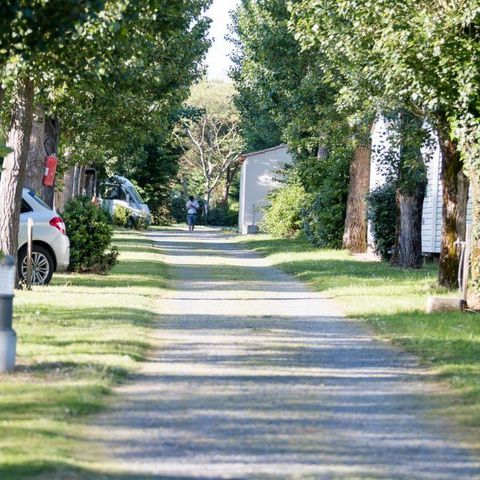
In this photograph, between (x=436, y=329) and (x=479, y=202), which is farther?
(x=479, y=202)

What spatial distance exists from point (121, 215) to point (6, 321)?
50910 mm

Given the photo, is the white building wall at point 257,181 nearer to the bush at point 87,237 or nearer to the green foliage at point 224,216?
the green foliage at point 224,216

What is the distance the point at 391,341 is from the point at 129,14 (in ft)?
16.5

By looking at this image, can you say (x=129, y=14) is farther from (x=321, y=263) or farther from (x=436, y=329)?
(x=321, y=263)

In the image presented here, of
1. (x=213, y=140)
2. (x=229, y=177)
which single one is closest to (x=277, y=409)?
(x=229, y=177)

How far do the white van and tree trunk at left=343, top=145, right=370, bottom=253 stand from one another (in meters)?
25.5

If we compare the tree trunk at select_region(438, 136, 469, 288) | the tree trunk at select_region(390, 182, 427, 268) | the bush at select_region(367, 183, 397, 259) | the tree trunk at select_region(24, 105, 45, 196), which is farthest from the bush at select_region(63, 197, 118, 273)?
the bush at select_region(367, 183, 397, 259)

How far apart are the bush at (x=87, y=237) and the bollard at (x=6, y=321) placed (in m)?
14.5

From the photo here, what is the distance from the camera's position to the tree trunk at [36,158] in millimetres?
29516

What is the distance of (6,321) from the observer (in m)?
11.4

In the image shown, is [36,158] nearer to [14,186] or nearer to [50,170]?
[50,170]

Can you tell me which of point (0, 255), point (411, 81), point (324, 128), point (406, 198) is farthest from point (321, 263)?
point (0, 255)

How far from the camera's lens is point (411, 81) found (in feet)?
62.0

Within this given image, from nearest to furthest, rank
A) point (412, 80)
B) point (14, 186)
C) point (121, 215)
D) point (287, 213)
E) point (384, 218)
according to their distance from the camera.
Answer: point (412, 80), point (14, 186), point (384, 218), point (287, 213), point (121, 215)
